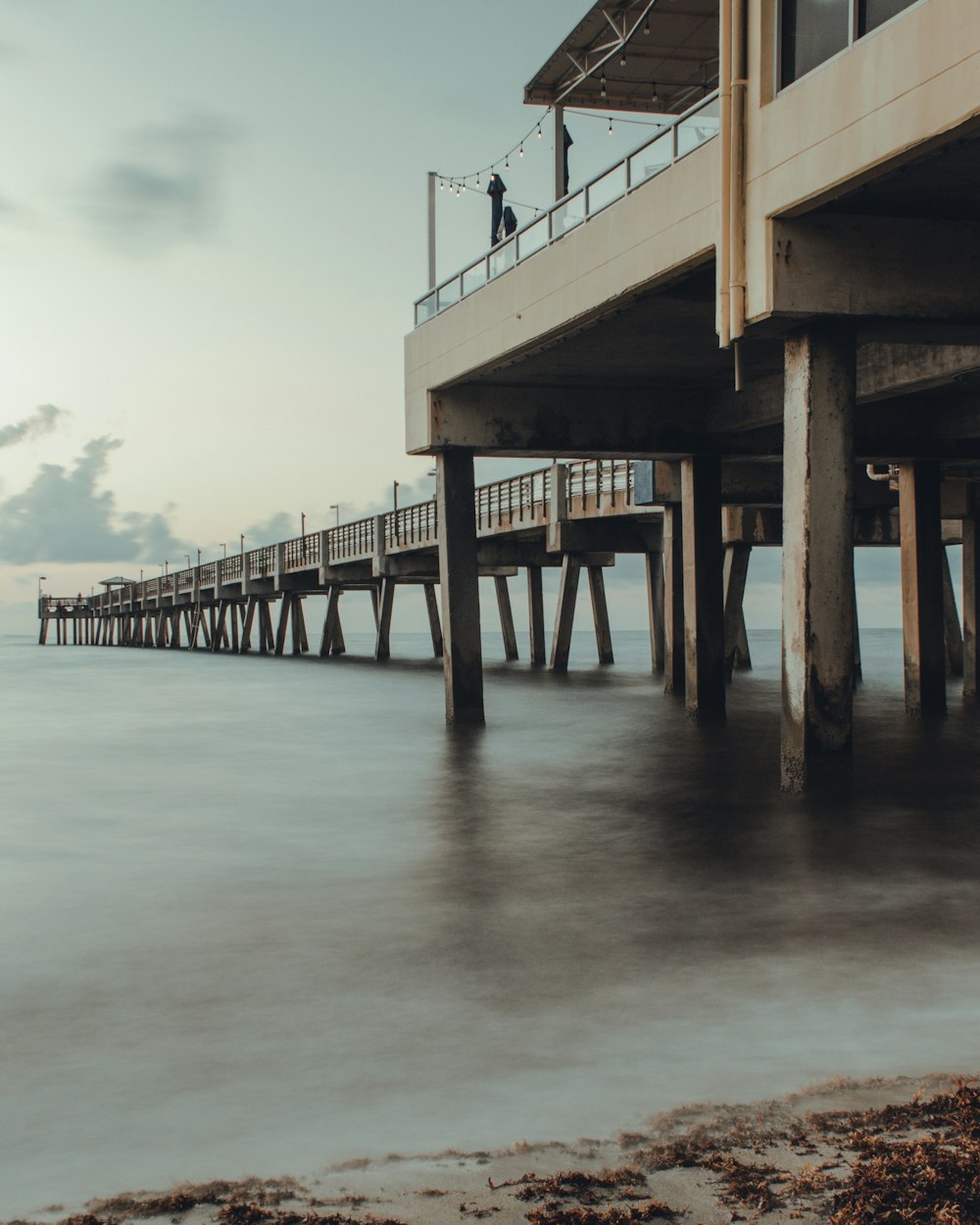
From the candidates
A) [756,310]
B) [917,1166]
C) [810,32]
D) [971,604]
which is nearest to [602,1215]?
[917,1166]

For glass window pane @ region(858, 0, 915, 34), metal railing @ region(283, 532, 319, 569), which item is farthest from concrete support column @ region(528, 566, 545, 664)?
glass window pane @ region(858, 0, 915, 34)

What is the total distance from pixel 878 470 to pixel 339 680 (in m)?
18.9

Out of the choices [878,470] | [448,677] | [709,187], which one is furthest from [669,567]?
[709,187]

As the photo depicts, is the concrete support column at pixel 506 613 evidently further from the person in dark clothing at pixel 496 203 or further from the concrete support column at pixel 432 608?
the person in dark clothing at pixel 496 203

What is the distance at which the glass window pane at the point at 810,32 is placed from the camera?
10688mm

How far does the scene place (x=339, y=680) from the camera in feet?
129

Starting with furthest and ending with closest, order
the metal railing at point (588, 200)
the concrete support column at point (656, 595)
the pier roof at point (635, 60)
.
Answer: the concrete support column at point (656, 595) < the pier roof at point (635, 60) < the metal railing at point (588, 200)

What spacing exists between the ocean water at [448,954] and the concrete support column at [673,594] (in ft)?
35.4

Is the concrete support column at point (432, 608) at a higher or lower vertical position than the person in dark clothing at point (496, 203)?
lower

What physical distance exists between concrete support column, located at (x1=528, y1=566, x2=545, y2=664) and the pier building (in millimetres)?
25392

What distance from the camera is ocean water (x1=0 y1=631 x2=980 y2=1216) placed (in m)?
4.62

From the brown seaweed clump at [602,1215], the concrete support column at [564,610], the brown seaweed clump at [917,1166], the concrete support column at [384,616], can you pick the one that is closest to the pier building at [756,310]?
the brown seaweed clump at [917,1166]

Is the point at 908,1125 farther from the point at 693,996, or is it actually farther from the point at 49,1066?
the point at 49,1066

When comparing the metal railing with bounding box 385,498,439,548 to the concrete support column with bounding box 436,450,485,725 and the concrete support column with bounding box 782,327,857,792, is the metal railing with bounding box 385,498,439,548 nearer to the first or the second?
the concrete support column with bounding box 436,450,485,725
